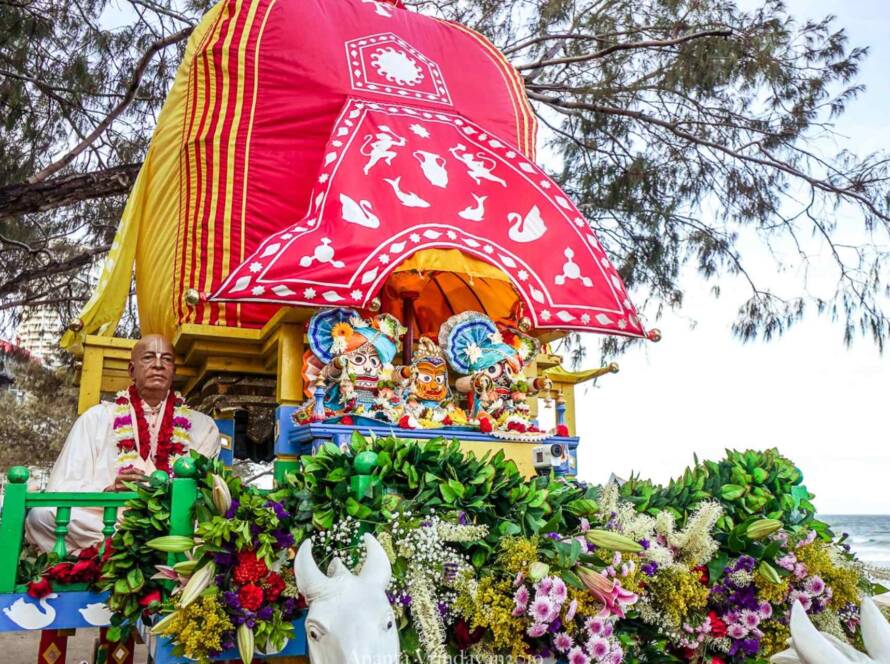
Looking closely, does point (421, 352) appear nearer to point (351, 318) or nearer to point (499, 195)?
point (351, 318)

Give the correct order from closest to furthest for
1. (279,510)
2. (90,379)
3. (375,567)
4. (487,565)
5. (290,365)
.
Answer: (375,567)
(279,510)
(487,565)
(290,365)
(90,379)

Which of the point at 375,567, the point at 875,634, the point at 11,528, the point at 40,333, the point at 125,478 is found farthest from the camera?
Result: the point at 40,333

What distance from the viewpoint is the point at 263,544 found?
2.97 m

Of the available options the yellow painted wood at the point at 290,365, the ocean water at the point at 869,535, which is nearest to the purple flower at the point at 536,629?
the yellow painted wood at the point at 290,365

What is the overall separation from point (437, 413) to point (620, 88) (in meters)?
5.55

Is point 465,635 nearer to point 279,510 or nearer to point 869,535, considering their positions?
point 279,510

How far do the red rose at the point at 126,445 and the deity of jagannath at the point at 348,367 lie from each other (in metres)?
1.21

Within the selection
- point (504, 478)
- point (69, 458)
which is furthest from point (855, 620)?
point (69, 458)

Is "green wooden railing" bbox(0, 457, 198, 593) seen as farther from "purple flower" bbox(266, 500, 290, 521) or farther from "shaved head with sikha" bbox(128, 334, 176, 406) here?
"shaved head with sikha" bbox(128, 334, 176, 406)

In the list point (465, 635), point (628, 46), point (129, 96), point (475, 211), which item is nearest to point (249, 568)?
point (465, 635)

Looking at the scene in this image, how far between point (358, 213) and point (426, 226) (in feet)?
1.21

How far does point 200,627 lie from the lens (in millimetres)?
2842

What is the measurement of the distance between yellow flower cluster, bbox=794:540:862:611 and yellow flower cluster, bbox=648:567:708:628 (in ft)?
1.75

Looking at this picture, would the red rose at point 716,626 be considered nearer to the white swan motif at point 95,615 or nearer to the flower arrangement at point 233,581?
the flower arrangement at point 233,581
